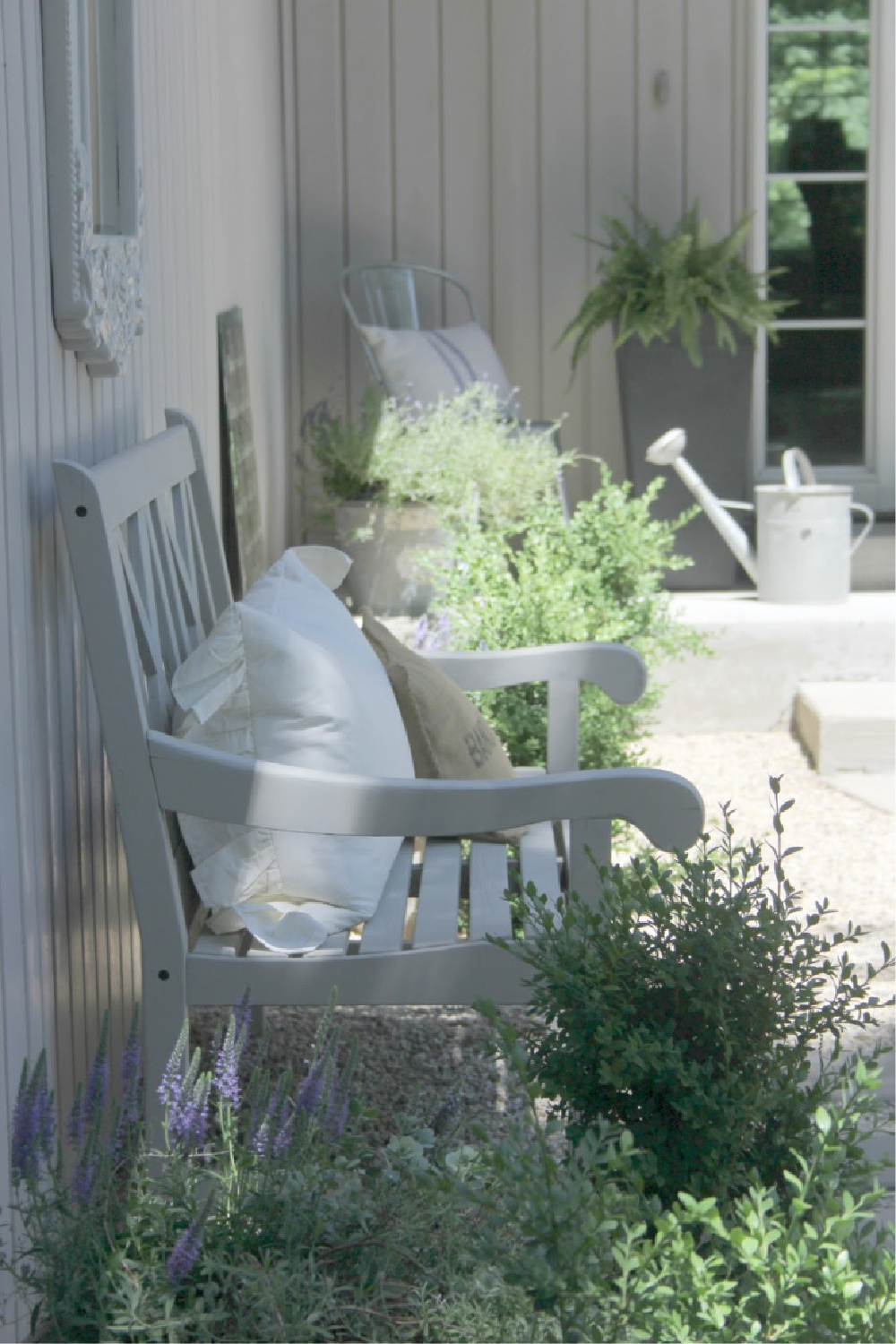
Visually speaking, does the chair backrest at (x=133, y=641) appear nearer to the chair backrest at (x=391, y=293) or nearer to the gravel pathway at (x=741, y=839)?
the gravel pathway at (x=741, y=839)

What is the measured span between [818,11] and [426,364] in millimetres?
2130

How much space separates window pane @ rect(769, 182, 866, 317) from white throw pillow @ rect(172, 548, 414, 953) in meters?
4.70

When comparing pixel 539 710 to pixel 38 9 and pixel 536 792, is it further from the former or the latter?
pixel 38 9

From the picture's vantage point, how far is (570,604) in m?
3.71

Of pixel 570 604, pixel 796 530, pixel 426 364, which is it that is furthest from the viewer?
pixel 426 364

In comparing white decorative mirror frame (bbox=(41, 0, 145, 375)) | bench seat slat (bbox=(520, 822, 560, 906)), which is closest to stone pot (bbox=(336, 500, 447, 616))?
bench seat slat (bbox=(520, 822, 560, 906))

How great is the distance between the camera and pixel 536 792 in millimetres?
1834

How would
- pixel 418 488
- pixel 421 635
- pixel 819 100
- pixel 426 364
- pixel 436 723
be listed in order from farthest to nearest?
pixel 819 100 → pixel 426 364 → pixel 418 488 → pixel 421 635 → pixel 436 723

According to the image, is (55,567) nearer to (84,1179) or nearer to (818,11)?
(84,1179)

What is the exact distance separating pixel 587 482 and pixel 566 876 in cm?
438

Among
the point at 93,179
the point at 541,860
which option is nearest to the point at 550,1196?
the point at 541,860

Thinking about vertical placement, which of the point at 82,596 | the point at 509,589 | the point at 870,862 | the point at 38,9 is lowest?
the point at 870,862

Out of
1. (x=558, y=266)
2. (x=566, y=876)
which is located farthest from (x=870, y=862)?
(x=558, y=266)

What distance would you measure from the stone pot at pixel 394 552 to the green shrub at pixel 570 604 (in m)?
0.27
